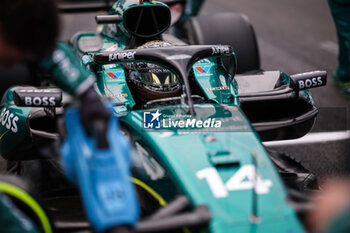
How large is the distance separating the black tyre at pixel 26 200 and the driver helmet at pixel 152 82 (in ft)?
3.47

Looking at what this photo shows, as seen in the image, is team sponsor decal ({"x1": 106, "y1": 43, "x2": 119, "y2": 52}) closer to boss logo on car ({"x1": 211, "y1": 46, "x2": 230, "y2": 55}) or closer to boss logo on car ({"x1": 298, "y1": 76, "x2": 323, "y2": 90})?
boss logo on car ({"x1": 211, "y1": 46, "x2": 230, "y2": 55})

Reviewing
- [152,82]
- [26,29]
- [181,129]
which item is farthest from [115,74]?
[26,29]

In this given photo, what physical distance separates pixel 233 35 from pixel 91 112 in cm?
286

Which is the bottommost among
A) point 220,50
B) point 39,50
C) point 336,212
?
point 220,50

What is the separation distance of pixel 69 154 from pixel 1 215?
1.26 feet

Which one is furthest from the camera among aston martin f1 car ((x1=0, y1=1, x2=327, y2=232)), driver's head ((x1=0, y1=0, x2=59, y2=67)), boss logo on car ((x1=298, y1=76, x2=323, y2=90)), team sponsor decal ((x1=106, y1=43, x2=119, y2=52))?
team sponsor decal ((x1=106, y1=43, x2=119, y2=52))

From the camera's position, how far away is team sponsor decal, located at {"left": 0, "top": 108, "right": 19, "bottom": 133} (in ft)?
9.86

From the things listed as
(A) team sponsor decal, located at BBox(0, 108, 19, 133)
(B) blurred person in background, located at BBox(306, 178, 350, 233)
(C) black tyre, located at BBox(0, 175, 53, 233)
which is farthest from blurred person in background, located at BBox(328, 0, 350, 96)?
(C) black tyre, located at BBox(0, 175, 53, 233)

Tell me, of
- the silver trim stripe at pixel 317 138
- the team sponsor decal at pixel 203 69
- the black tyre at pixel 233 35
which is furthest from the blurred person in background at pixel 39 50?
the black tyre at pixel 233 35

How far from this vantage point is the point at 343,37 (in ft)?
16.9

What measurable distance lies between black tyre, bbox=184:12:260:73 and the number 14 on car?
7.66 ft

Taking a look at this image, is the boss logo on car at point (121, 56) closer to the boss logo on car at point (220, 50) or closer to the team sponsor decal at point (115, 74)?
the team sponsor decal at point (115, 74)

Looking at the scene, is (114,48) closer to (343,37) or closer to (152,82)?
(152,82)

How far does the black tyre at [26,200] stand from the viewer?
2.13 m
